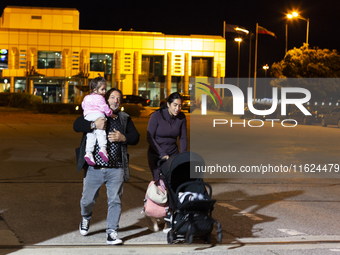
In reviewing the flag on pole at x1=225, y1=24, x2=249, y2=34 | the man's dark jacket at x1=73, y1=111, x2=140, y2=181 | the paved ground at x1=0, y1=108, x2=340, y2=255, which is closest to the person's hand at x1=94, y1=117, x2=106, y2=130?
the man's dark jacket at x1=73, y1=111, x2=140, y2=181

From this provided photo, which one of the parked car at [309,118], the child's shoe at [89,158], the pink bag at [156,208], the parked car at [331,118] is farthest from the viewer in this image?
the parked car at [309,118]

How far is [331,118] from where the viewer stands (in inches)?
1132

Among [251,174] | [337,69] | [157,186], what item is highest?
[337,69]

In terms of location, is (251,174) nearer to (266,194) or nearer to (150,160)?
(266,194)

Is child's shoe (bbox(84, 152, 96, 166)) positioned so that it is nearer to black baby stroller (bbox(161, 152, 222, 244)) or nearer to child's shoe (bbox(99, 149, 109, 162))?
child's shoe (bbox(99, 149, 109, 162))

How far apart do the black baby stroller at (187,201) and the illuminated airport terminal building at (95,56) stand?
203 feet

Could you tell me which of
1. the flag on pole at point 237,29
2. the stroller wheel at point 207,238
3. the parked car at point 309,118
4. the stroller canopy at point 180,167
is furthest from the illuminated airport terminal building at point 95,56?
the stroller wheel at point 207,238

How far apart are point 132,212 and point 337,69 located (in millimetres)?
38905

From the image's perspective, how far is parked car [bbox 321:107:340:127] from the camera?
28531 mm

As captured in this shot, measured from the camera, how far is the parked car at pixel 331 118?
28531mm

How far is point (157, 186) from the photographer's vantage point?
565cm

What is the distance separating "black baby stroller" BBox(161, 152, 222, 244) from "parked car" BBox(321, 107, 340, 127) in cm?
2502

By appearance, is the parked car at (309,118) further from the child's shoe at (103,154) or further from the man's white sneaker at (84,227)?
the child's shoe at (103,154)

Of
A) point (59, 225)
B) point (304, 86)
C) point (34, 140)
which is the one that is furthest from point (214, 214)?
point (304, 86)
